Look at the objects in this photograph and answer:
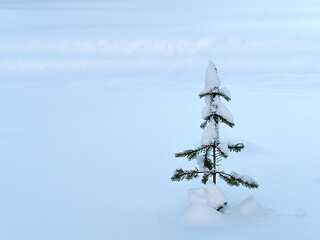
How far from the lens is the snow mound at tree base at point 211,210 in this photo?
5742 millimetres

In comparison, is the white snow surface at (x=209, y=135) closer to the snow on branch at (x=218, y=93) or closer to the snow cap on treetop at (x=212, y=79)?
the snow on branch at (x=218, y=93)

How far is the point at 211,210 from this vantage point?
229 inches

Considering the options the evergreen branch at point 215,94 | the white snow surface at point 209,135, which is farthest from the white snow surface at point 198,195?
the evergreen branch at point 215,94

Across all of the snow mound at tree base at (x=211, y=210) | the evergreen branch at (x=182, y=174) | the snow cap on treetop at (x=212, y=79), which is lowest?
the snow mound at tree base at (x=211, y=210)

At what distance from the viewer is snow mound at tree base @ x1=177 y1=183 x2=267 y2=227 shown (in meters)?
5.74

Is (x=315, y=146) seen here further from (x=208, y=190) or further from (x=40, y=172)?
(x=40, y=172)

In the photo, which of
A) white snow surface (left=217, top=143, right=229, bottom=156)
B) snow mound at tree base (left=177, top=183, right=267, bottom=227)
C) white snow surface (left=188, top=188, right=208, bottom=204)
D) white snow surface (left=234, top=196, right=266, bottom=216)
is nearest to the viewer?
white snow surface (left=217, top=143, right=229, bottom=156)

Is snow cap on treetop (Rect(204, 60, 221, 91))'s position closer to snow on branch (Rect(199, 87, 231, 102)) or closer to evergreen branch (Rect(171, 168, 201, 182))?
snow on branch (Rect(199, 87, 231, 102))

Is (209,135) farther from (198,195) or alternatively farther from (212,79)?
(198,195)

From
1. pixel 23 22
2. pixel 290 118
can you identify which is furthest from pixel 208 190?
pixel 23 22

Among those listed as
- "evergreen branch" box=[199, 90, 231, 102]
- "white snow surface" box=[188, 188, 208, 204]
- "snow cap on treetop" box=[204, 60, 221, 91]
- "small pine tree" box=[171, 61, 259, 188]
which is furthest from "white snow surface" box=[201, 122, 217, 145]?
"white snow surface" box=[188, 188, 208, 204]

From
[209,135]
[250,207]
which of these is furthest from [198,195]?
[209,135]

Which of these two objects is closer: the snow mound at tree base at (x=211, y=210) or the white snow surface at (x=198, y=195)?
the snow mound at tree base at (x=211, y=210)

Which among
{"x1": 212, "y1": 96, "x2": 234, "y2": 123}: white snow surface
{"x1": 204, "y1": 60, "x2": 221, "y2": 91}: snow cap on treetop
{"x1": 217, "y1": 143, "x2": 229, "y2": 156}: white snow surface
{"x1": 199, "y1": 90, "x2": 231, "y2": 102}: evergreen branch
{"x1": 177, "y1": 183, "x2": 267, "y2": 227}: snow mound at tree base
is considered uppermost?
{"x1": 204, "y1": 60, "x2": 221, "y2": 91}: snow cap on treetop
